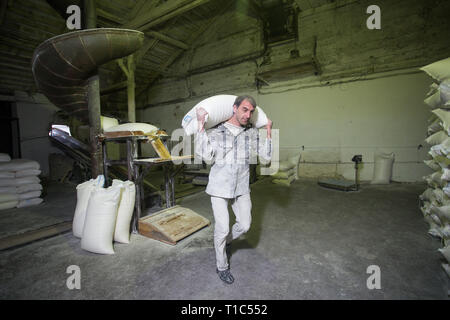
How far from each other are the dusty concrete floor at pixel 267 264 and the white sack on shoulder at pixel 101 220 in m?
0.11

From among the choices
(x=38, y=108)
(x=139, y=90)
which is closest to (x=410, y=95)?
(x=139, y=90)

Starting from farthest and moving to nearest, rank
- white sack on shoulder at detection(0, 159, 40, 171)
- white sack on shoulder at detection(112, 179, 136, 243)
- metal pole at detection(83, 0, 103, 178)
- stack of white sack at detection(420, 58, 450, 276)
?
white sack on shoulder at detection(0, 159, 40, 171)
metal pole at detection(83, 0, 103, 178)
white sack on shoulder at detection(112, 179, 136, 243)
stack of white sack at detection(420, 58, 450, 276)

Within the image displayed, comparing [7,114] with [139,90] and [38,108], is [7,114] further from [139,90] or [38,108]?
[139,90]

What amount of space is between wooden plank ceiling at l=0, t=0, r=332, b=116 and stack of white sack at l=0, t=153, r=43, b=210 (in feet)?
9.71

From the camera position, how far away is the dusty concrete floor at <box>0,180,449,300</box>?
1580mm

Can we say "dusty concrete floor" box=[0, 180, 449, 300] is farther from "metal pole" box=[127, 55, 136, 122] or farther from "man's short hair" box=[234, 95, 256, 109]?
"metal pole" box=[127, 55, 136, 122]

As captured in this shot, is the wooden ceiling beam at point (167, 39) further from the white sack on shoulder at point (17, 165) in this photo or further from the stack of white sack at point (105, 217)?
the stack of white sack at point (105, 217)

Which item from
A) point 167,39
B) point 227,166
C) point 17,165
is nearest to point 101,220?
point 227,166

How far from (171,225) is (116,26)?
251 inches

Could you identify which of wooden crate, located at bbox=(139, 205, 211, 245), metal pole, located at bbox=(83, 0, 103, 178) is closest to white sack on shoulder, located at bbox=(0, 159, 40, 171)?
metal pole, located at bbox=(83, 0, 103, 178)

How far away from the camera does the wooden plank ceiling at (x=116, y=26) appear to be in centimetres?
477

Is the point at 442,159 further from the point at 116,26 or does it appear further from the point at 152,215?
the point at 116,26

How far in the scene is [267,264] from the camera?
195cm

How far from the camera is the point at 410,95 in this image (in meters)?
4.93
